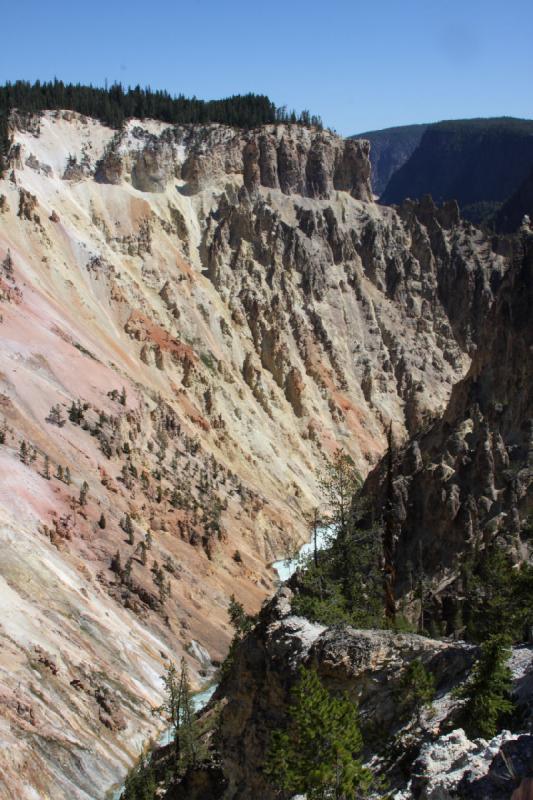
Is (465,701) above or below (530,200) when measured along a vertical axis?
below

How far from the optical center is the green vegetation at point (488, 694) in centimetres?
1698

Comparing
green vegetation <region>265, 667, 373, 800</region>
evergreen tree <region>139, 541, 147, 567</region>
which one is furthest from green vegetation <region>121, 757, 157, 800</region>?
evergreen tree <region>139, 541, 147, 567</region>

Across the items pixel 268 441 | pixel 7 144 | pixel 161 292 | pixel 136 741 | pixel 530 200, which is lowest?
pixel 136 741

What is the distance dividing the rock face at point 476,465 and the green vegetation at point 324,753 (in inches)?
1127

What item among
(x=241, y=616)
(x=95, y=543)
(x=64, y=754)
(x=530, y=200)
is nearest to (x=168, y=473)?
(x=95, y=543)

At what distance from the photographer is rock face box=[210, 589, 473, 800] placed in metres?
20.7

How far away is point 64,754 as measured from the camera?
125ft

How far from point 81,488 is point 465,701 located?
44.1 metres

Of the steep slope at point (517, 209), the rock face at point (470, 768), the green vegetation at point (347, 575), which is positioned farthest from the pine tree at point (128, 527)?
the steep slope at point (517, 209)

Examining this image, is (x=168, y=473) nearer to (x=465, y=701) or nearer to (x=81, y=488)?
(x=81, y=488)

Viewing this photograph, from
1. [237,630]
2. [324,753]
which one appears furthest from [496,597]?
[324,753]

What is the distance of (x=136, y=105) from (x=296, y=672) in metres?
104

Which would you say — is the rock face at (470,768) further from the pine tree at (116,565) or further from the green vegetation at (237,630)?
the pine tree at (116,565)

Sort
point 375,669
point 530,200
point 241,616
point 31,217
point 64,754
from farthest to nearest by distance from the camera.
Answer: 1. point 530,200
2. point 31,217
3. point 241,616
4. point 64,754
5. point 375,669
